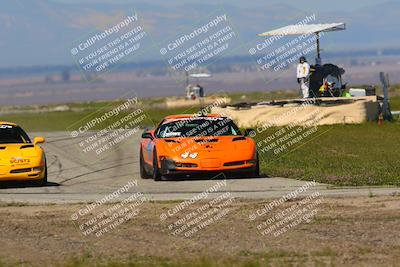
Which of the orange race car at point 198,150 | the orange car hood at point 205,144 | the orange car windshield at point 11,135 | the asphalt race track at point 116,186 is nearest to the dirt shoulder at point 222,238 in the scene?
the asphalt race track at point 116,186

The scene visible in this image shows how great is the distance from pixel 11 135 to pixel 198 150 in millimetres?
3996

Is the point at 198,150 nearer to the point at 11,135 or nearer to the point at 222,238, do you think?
the point at 11,135

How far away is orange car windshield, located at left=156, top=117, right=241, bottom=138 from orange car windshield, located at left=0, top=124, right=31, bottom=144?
274 centimetres

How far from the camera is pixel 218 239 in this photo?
13.5m

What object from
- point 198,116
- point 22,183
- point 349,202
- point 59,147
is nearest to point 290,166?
point 198,116

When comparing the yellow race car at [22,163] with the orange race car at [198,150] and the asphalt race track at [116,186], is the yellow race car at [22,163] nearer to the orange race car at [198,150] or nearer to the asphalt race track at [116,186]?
the asphalt race track at [116,186]

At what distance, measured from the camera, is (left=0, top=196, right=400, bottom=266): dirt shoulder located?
1214 cm

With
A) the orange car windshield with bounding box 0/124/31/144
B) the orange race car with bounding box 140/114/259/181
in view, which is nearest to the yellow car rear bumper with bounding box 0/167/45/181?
the orange car windshield with bounding box 0/124/31/144

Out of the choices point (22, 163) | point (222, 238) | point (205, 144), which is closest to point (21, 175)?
point (22, 163)

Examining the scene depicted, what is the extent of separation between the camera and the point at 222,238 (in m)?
13.6

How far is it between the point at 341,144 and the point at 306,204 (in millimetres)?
14239

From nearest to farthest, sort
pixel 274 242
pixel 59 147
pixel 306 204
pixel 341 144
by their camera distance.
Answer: pixel 274 242 → pixel 306 204 → pixel 341 144 → pixel 59 147

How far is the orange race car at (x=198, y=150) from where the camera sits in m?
21.5

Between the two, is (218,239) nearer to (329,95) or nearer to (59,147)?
(59,147)
